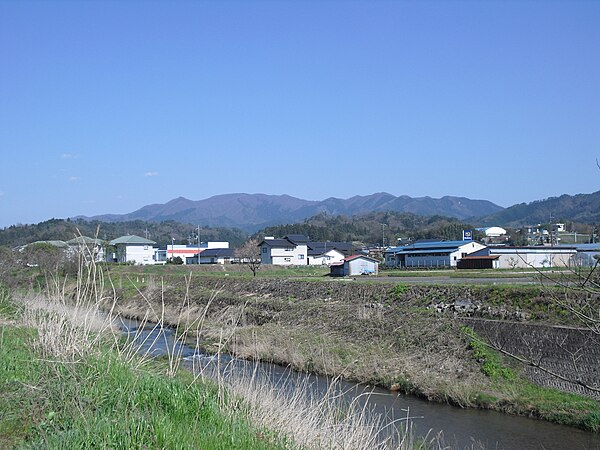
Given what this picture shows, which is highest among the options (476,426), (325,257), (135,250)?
(135,250)

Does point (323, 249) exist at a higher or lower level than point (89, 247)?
lower

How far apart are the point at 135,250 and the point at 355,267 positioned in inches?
1304

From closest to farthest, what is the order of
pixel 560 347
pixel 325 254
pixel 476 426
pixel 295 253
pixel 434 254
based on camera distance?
pixel 476 426
pixel 560 347
pixel 434 254
pixel 295 253
pixel 325 254

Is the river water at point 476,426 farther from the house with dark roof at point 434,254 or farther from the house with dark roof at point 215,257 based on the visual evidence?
the house with dark roof at point 215,257

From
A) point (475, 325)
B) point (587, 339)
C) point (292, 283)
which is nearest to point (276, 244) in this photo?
point (292, 283)

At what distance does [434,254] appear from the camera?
2008 inches

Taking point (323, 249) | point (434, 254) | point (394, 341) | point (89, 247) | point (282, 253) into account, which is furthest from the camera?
point (323, 249)

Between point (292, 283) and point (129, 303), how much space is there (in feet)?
29.7

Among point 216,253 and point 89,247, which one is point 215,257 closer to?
point 216,253

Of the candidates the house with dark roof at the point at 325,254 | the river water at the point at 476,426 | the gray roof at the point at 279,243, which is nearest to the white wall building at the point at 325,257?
the house with dark roof at the point at 325,254

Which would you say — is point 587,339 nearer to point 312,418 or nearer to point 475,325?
point 475,325

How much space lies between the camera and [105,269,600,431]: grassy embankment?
42.6 ft

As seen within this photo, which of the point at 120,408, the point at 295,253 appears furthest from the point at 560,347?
the point at 295,253

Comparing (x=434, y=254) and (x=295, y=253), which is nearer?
(x=434, y=254)
